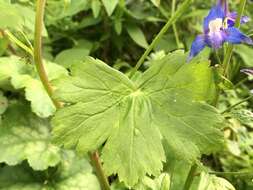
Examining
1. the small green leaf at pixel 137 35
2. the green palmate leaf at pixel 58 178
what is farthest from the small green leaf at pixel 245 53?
the green palmate leaf at pixel 58 178

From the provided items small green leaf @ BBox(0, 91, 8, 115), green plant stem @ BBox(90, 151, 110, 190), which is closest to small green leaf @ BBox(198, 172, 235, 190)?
green plant stem @ BBox(90, 151, 110, 190)

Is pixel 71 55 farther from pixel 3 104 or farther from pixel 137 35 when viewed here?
pixel 3 104

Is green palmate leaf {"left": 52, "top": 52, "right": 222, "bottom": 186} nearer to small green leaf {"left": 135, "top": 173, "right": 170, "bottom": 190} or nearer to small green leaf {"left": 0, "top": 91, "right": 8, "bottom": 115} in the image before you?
small green leaf {"left": 135, "top": 173, "right": 170, "bottom": 190}

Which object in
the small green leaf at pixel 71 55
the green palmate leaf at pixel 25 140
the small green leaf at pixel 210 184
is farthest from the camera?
the small green leaf at pixel 71 55

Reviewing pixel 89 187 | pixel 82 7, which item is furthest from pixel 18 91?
pixel 82 7

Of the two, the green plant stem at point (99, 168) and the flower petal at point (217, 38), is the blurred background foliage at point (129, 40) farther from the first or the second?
the flower petal at point (217, 38)
